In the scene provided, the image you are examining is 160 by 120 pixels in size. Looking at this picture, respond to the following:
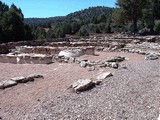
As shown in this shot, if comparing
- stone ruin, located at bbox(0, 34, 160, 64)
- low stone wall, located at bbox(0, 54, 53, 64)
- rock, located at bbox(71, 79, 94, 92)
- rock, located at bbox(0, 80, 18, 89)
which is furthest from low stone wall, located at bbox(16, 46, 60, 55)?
rock, located at bbox(71, 79, 94, 92)

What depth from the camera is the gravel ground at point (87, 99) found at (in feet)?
27.3

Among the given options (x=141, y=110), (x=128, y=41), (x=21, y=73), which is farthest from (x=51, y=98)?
(x=128, y=41)

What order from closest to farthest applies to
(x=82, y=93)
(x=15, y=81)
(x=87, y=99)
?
(x=87, y=99)
(x=82, y=93)
(x=15, y=81)

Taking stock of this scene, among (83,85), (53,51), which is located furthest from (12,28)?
(83,85)

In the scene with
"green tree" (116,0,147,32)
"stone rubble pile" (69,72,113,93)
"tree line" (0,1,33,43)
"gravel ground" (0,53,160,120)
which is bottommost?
"gravel ground" (0,53,160,120)

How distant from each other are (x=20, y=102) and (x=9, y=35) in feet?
92.3

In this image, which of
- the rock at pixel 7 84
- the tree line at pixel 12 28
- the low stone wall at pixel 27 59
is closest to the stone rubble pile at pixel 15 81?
the rock at pixel 7 84

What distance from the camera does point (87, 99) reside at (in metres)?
9.64

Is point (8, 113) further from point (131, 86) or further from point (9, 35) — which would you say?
point (9, 35)

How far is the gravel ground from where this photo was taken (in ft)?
27.3

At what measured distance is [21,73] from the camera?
14805 millimetres

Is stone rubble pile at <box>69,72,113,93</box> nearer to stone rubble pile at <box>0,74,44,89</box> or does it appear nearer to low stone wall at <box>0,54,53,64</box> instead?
stone rubble pile at <box>0,74,44,89</box>

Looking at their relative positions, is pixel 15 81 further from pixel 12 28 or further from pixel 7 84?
pixel 12 28

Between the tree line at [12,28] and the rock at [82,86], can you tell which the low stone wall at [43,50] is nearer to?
the rock at [82,86]
